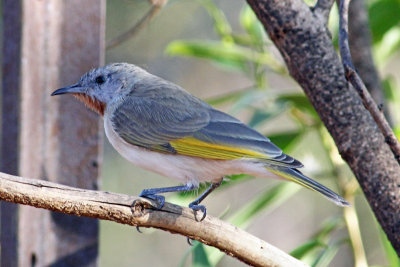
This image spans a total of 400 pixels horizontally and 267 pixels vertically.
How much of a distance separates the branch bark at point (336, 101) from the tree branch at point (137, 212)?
17.0 inches

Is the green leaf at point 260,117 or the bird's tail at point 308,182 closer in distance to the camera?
the bird's tail at point 308,182

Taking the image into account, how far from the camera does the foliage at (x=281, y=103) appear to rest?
3.15m

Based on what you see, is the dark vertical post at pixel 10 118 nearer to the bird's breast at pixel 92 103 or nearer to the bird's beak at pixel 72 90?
the bird's beak at pixel 72 90

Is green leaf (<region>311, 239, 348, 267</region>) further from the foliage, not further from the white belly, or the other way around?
the white belly

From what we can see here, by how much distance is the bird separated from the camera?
2.59 meters

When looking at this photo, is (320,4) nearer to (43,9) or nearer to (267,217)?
(43,9)

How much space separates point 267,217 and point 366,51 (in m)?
4.68

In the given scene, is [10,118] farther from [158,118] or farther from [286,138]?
[286,138]

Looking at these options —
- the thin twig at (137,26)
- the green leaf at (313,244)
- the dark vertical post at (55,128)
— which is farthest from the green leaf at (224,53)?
the green leaf at (313,244)

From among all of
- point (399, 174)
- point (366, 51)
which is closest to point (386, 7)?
point (366, 51)

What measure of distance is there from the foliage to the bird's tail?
0.53 m

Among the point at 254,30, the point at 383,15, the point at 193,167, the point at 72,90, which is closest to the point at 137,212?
the point at 193,167

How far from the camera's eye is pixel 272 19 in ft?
8.18

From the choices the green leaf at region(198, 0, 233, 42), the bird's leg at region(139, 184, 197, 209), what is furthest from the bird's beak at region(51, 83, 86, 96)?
the green leaf at region(198, 0, 233, 42)
